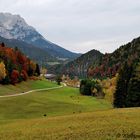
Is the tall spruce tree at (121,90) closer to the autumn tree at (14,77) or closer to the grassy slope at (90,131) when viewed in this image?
the grassy slope at (90,131)

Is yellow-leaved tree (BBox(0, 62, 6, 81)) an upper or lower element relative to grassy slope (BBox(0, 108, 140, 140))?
upper

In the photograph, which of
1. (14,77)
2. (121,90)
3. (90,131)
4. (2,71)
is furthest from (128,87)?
(14,77)

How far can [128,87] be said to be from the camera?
111m

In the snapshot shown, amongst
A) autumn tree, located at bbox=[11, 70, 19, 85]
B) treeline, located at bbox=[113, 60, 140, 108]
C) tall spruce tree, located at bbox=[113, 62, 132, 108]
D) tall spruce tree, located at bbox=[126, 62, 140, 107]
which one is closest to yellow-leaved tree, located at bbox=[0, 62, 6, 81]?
autumn tree, located at bbox=[11, 70, 19, 85]

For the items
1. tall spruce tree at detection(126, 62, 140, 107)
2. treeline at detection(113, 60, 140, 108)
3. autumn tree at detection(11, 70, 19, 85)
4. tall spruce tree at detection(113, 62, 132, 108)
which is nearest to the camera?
Answer: tall spruce tree at detection(126, 62, 140, 107)

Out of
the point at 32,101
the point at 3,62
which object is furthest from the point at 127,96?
the point at 3,62

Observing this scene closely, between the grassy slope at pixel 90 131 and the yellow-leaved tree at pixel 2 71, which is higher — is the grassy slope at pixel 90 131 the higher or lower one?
the lower one

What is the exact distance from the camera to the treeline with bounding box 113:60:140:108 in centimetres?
10675

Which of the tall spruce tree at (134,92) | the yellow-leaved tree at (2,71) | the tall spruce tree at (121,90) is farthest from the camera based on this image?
the yellow-leaved tree at (2,71)

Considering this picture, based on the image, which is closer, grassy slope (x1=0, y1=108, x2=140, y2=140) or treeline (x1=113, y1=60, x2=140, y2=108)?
grassy slope (x1=0, y1=108, x2=140, y2=140)

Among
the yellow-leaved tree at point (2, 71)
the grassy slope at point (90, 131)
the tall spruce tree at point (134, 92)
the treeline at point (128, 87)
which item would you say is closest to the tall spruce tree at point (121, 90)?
the treeline at point (128, 87)

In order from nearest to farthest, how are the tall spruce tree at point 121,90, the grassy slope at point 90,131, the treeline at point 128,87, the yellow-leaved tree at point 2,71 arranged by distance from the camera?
the grassy slope at point 90,131 < the treeline at point 128,87 < the tall spruce tree at point 121,90 < the yellow-leaved tree at point 2,71

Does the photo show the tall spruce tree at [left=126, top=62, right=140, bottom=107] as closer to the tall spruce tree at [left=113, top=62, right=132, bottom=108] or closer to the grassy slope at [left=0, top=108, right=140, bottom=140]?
the tall spruce tree at [left=113, top=62, right=132, bottom=108]

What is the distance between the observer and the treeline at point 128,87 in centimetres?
10675
